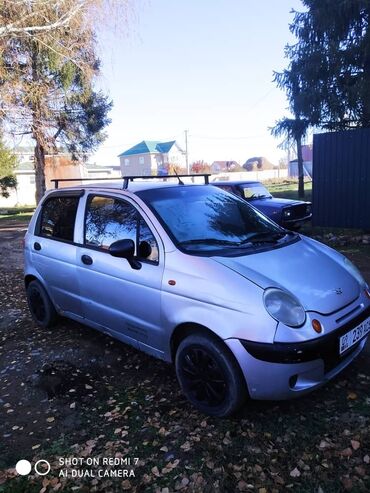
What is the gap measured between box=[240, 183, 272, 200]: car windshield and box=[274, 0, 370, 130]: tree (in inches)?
223

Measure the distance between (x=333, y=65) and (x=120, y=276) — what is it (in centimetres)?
1421

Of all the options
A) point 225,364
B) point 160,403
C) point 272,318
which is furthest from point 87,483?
point 272,318

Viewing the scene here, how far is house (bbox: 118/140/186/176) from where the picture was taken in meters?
75.2

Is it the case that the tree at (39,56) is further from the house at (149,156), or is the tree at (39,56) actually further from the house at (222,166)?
the house at (222,166)

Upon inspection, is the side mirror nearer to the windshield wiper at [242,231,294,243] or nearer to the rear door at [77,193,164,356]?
the rear door at [77,193,164,356]

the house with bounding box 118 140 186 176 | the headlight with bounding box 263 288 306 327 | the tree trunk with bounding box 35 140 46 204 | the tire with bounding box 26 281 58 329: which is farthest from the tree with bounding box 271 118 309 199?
the house with bounding box 118 140 186 176

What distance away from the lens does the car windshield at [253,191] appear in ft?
35.1

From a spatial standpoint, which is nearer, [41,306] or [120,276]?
[120,276]

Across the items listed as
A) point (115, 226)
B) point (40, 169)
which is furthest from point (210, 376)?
point (40, 169)

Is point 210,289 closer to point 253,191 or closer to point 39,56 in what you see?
point 253,191

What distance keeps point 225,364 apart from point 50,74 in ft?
62.5

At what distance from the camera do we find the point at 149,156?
7638 centimetres

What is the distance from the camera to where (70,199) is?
4531 millimetres

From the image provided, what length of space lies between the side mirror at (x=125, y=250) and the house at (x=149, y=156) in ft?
231
